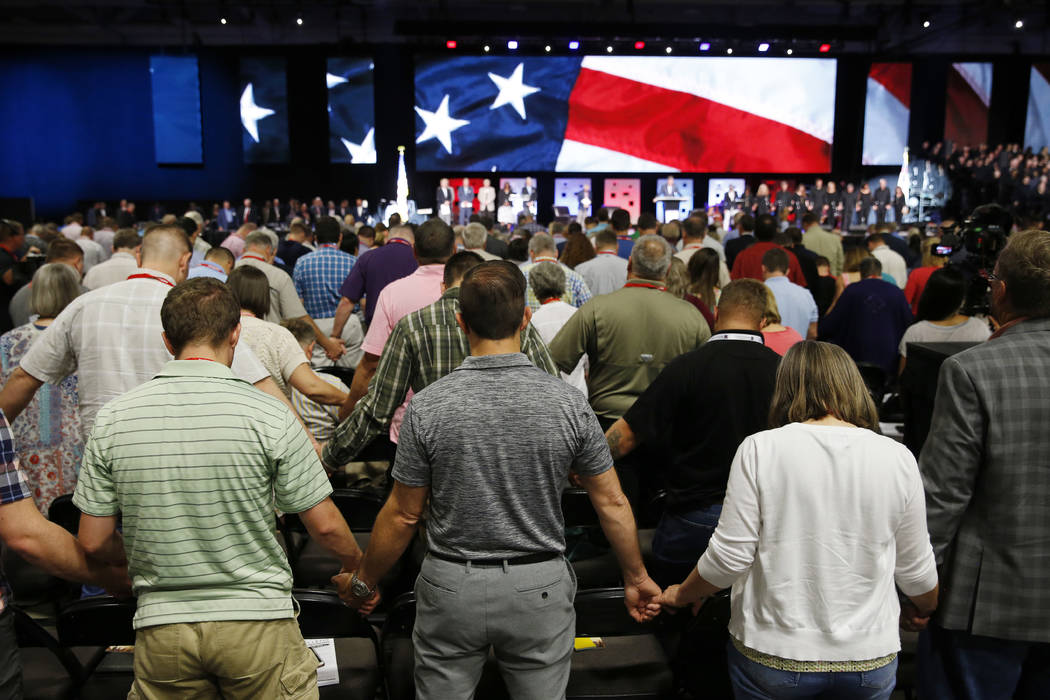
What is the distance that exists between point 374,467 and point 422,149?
15934 millimetres

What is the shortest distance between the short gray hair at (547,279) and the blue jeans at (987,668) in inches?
105

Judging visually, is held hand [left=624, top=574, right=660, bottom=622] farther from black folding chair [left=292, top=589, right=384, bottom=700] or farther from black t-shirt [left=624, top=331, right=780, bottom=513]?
black folding chair [left=292, top=589, right=384, bottom=700]

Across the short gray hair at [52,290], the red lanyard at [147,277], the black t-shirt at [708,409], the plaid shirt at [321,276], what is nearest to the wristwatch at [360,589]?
the black t-shirt at [708,409]

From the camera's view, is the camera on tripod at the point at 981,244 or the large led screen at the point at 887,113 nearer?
the camera on tripod at the point at 981,244

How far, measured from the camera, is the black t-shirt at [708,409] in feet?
8.88

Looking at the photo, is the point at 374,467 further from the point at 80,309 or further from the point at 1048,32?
the point at 1048,32

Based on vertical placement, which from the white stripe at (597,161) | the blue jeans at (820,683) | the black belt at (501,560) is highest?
the white stripe at (597,161)

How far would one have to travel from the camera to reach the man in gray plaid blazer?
2076 millimetres

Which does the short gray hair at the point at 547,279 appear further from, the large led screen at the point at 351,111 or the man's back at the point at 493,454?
the large led screen at the point at 351,111

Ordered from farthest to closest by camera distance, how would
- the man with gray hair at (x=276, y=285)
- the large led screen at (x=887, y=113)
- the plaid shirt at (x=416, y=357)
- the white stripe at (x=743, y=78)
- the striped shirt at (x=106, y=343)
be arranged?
the large led screen at (x=887, y=113), the white stripe at (x=743, y=78), the man with gray hair at (x=276, y=285), the striped shirt at (x=106, y=343), the plaid shirt at (x=416, y=357)

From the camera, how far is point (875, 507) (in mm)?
1855

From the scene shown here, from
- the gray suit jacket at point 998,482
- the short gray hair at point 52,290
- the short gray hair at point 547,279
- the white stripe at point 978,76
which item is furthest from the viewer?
the white stripe at point 978,76

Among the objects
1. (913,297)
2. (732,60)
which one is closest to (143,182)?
(732,60)

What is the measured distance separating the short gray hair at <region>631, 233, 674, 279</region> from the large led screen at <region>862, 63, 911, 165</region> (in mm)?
17420
